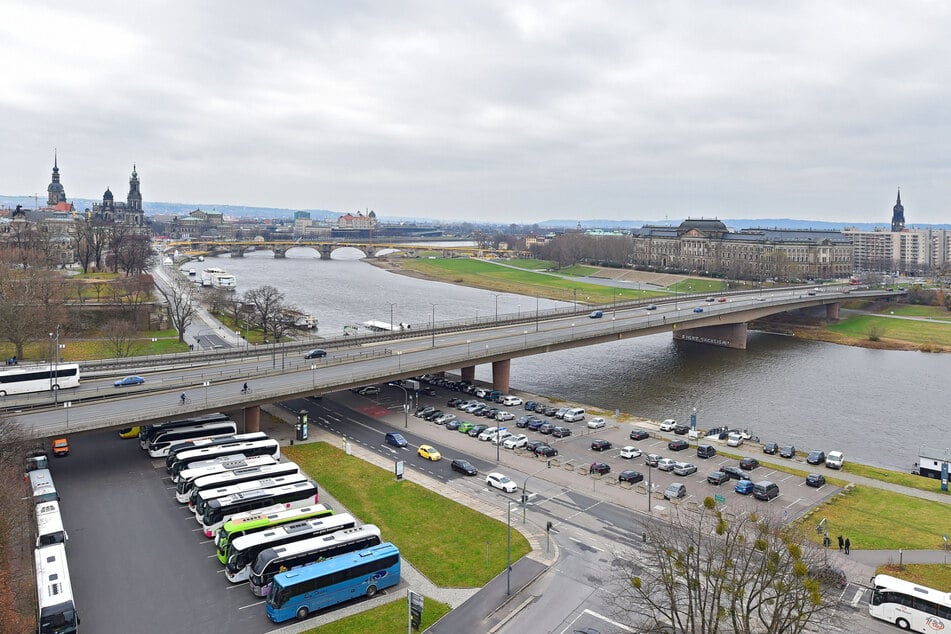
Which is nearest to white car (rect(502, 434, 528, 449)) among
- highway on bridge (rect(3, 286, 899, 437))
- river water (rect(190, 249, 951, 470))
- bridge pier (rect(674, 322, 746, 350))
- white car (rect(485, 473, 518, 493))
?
white car (rect(485, 473, 518, 493))

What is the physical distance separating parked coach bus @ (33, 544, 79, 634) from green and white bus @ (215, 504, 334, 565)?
5.94m

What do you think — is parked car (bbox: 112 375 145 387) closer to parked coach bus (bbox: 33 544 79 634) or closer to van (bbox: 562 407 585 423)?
parked coach bus (bbox: 33 544 79 634)

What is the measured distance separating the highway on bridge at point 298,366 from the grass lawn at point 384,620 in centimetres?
2298

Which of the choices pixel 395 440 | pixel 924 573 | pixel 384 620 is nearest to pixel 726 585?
pixel 384 620

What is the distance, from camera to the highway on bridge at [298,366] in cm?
4425

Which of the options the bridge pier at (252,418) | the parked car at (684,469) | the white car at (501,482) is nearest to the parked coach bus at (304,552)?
the white car at (501,482)

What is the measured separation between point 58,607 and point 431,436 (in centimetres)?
2841

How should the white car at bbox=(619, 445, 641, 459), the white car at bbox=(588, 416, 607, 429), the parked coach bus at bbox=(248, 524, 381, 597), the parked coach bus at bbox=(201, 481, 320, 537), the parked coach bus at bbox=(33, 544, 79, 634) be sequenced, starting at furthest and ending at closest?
the white car at bbox=(588, 416, 607, 429) → the white car at bbox=(619, 445, 641, 459) → the parked coach bus at bbox=(201, 481, 320, 537) → the parked coach bus at bbox=(248, 524, 381, 597) → the parked coach bus at bbox=(33, 544, 79, 634)

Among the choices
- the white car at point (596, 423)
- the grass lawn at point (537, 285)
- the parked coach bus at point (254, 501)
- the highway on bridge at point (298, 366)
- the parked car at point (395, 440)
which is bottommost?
the white car at point (596, 423)

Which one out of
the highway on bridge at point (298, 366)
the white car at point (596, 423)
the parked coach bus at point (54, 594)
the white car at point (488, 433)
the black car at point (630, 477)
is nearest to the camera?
the parked coach bus at point (54, 594)

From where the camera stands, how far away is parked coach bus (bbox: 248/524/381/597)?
27.0 meters

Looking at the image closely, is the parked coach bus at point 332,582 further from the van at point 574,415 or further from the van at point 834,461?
the van at point 834,461

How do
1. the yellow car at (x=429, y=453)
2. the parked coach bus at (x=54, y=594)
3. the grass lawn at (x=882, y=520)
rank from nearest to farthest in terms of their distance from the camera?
the parked coach bus at (x=54, y=594) → the grass lawn at (x=882, y=520) → the yellow car at (x=429, y=453)

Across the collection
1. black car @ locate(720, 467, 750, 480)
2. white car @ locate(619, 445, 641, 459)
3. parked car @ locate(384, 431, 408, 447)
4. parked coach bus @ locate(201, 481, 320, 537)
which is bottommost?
black car @ locate(720, 467, 750, 480)
